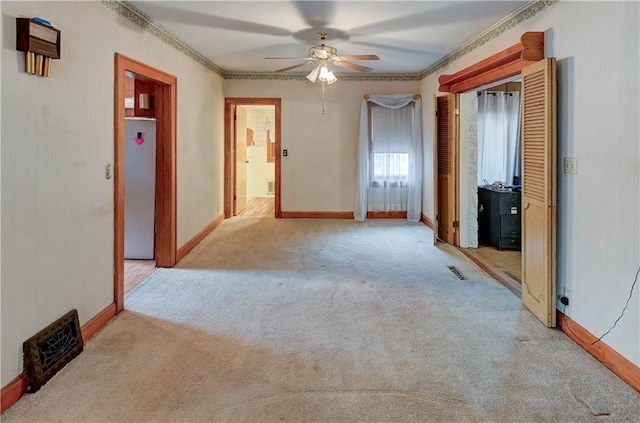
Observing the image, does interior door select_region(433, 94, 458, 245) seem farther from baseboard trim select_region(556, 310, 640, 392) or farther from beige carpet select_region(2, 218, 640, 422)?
baseboard trim select_region(556, 310, 640, 392)

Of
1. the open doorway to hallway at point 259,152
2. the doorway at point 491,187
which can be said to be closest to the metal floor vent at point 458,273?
the doorway at point 491,187

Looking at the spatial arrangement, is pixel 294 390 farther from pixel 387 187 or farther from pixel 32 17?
pixel 387 187

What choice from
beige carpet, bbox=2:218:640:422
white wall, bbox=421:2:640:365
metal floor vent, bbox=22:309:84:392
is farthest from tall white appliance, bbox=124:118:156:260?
white wall, bbox=421:2:640:365

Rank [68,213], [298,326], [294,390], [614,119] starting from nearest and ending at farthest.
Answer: [294,390], [614,119], [68,213], [298,326]

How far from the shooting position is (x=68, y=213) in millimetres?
2553

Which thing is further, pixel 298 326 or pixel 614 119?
pixel 298 326

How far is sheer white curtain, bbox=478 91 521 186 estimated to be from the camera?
6.25m

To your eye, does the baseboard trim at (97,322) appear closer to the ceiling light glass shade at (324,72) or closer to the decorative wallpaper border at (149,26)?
the decorative wallpaper border at (149,26)

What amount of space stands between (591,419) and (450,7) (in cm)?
320

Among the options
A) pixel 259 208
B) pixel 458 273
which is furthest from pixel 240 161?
pixel 458 273

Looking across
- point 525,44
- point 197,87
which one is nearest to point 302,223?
point 197,87

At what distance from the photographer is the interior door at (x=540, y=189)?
2.86m

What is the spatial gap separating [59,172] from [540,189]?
3155mm

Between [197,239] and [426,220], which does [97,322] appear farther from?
[426,220]
